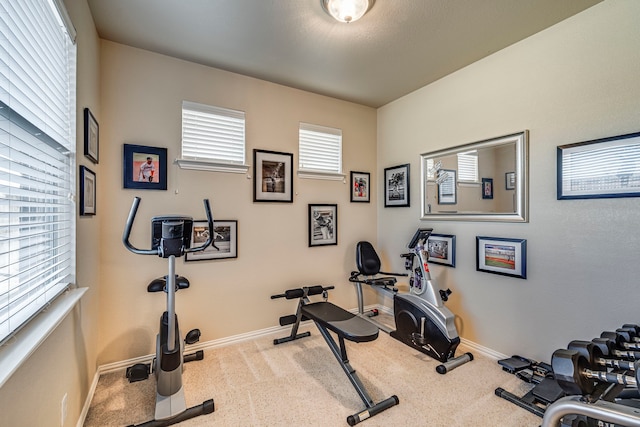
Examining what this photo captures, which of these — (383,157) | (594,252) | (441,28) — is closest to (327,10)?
(441,28)

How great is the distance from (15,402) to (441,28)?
10.4ft

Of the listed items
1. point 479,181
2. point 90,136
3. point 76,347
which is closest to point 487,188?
point 479,181

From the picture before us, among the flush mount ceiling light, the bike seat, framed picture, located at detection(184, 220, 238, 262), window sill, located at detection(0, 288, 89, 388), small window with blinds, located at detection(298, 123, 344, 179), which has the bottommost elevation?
the bike seat

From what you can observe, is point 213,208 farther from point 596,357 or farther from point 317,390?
point 596,357

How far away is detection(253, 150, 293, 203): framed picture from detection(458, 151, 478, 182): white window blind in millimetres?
1787

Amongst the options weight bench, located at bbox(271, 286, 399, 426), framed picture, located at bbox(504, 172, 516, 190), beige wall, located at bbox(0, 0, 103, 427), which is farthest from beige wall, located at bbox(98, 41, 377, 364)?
framed picture, located at bbox(504, 172, 516, 190)

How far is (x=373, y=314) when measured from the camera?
3.59 metres

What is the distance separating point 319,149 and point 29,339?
114 inches

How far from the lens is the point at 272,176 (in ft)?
10.1

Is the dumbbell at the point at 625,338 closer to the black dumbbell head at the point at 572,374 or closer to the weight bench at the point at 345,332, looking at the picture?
the black dumbbell head at the point at 572,374

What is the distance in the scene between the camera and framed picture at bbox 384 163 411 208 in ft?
11.3

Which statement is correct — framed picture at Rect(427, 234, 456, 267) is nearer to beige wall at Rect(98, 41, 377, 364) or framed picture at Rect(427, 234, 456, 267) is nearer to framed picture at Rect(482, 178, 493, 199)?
framed picture at Rect(482, 178, 493, 199)

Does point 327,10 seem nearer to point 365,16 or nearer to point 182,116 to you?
point 365,16

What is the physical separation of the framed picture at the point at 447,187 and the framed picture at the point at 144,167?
9.07 ft
